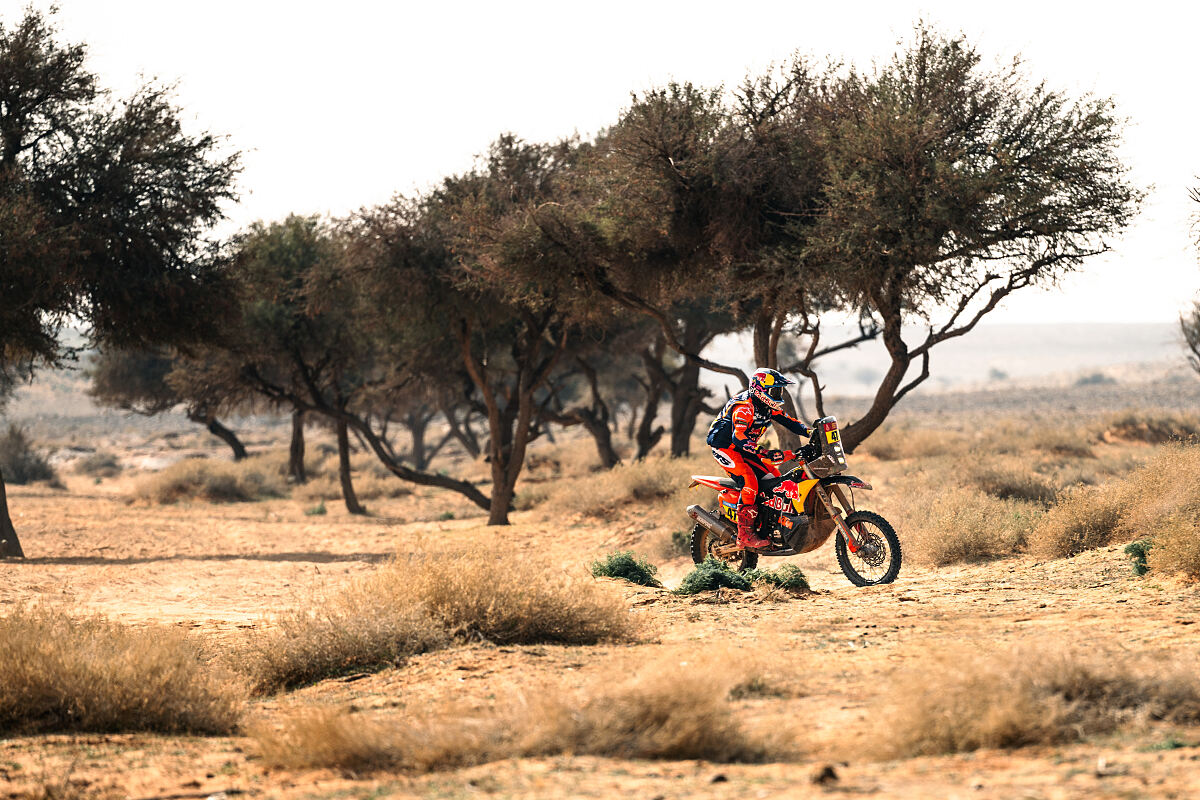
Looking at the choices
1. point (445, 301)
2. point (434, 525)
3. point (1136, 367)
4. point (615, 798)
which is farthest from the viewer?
point (1136, 367)

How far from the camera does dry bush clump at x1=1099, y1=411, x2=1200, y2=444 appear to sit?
127 feet

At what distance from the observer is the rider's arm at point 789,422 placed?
1162 cm

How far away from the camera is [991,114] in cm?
1547

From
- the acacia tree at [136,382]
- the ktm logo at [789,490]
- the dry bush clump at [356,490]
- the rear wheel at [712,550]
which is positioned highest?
the acacia tree at [136,382]

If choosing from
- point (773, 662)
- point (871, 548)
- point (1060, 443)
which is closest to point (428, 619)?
point (773, 662)

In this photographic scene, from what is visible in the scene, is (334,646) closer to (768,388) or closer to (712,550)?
(768,388)

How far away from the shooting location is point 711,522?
487 inches

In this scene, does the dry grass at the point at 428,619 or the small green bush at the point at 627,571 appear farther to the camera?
the small green bush at the point at 627,571

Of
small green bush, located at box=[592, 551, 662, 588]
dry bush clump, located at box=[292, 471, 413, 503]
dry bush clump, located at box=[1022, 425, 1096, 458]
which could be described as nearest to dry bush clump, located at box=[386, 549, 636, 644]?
small green bush, located at box=[592, 551, 662, 588]

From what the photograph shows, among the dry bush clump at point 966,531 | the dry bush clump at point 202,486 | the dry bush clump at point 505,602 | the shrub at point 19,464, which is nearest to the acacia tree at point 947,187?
the dry bush clump at point 966,531

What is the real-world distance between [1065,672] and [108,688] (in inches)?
213

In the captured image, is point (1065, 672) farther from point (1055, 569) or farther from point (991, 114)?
point (991, 114)

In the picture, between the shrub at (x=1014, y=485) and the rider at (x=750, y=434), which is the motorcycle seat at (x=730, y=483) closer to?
the rider at (x=750, y=434)

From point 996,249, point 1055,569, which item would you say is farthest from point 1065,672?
point 996,249
